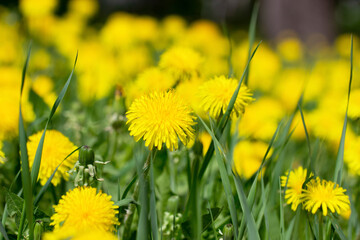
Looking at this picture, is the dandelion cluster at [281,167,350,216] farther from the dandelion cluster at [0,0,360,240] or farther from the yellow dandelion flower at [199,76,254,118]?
the yellow dandelion flower at [199,76,254,118]

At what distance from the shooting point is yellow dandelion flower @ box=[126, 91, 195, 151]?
817 mm

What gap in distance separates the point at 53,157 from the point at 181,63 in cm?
46

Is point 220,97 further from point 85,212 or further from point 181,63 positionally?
point 85,212

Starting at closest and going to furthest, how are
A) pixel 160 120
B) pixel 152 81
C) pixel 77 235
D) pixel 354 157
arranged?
pixel 77 235 < pixel 160 120 < pixel 354 157 < pixel 152 81

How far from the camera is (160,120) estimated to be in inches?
32.7

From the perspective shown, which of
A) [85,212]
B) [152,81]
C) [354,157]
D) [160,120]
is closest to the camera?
[85,212]

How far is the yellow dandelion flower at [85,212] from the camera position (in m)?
0.71

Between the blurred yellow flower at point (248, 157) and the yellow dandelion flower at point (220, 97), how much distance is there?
1.01 ft

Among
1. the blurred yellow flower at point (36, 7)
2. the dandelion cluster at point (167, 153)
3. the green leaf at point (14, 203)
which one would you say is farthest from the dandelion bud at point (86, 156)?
the blurred yellow flower at point (36, 7)

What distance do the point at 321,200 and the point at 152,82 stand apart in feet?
2.20

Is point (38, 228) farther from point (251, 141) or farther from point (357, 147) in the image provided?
point (251, 141)

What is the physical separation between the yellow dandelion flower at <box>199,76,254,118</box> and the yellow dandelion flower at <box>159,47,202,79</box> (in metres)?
0.24

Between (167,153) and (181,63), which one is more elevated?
(181,63)

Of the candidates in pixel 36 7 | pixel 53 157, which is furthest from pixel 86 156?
pixel 36 7
